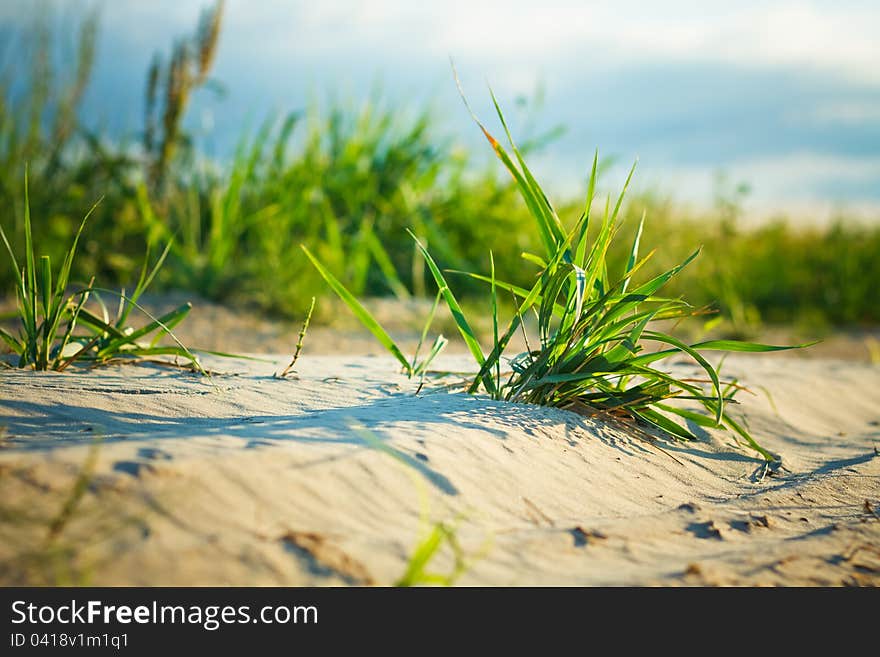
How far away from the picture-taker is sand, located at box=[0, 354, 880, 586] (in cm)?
125

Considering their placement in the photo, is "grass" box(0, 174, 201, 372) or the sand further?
"grass" box(0, 174, 201, 372)

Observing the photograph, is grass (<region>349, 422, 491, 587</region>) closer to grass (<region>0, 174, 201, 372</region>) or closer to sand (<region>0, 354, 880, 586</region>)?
sand (<region>0, 354, 880, 586</region>)

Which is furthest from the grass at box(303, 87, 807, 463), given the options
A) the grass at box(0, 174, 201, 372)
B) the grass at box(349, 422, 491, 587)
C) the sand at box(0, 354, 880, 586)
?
the grass at box(0, 174, 201, 372)

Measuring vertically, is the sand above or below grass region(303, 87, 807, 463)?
below

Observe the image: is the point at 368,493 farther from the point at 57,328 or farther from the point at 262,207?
the point at 262,207

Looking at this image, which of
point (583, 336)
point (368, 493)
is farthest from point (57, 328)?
point (583, 336)

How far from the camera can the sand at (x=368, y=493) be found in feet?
4.11

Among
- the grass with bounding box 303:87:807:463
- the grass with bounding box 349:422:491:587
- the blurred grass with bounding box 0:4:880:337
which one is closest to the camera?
the grass with bounding box 349:422:491:587

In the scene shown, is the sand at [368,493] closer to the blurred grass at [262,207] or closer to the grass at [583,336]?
the grass at [583,336]

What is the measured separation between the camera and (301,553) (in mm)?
1280
